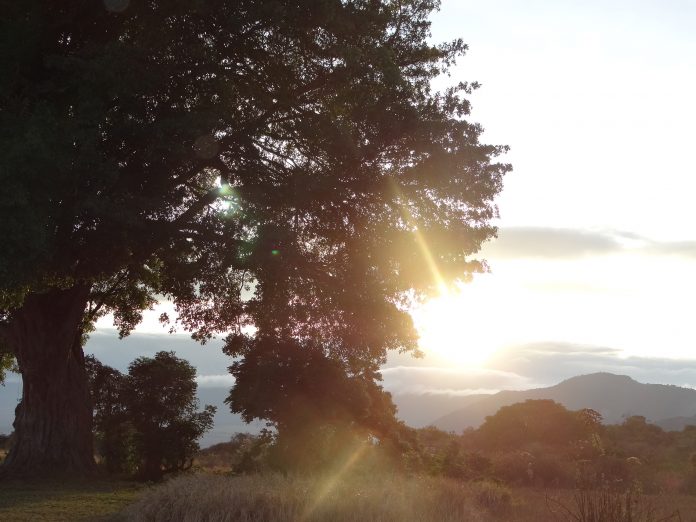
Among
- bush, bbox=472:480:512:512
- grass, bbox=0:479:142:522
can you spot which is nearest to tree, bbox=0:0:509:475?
grass, bbox=0:479:142:522

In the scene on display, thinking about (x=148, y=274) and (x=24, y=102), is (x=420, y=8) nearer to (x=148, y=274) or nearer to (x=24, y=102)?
(x=24, y=102)

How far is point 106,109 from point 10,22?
3.23m

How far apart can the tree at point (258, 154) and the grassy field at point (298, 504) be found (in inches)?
204

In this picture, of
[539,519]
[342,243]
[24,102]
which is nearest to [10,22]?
[24,102]

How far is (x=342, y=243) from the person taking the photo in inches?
781

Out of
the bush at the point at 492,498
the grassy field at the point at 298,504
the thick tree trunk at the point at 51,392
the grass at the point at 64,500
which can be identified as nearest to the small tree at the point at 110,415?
the thick tree trunk at the point at 51,392

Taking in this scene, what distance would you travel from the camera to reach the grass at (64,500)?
13.4m

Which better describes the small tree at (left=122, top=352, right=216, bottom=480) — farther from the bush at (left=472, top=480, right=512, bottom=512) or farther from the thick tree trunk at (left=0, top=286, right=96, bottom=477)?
the bush at (left=472, top=480, right=512, bottom=512)

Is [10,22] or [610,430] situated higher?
[10,22]

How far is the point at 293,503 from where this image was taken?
11.6m

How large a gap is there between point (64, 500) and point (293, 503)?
7443mm

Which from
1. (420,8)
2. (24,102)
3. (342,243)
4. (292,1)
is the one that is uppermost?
(420,8)

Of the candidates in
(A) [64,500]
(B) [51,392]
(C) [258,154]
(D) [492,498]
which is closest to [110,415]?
(B) [51,392]

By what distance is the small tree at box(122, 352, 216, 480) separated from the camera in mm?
23781
